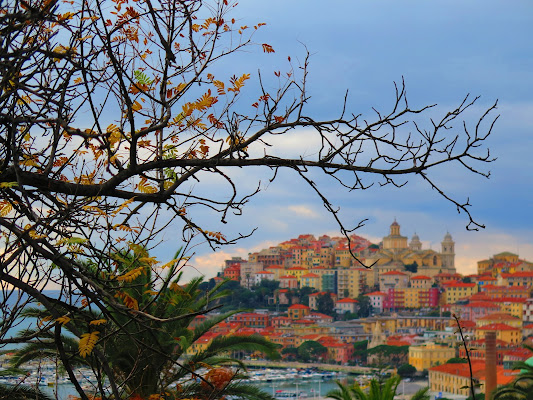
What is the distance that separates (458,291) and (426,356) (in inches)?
853

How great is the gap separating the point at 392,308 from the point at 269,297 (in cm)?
1168

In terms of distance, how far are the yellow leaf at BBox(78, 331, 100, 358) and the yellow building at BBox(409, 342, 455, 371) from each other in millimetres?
54548

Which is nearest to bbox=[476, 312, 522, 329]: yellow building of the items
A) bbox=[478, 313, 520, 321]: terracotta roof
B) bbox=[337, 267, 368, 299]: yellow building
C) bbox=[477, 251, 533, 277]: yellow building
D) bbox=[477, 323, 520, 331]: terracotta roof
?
bbox=[478, 313, 520, 321]: terracotta roof

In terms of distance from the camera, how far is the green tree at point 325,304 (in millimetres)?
73188

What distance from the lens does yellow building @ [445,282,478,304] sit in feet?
244

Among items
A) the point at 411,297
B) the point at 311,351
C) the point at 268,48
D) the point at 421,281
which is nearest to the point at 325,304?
the point at 411,297

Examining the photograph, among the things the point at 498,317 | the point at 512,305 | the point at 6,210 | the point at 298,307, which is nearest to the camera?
the point at 6,210

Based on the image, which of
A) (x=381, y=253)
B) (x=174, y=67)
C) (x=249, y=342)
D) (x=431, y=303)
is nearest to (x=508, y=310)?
(x=431, y=303)

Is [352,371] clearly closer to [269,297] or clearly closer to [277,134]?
[269,297]

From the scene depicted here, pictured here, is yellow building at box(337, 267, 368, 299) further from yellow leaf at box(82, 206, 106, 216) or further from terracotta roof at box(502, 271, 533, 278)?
yellow leaf at box(82, 206, 106, 216)

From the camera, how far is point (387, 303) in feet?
246

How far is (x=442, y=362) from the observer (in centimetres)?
5441

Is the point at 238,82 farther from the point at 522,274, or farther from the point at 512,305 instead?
the point at 522,274

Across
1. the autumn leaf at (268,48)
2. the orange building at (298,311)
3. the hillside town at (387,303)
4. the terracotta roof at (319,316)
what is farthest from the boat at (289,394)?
the autumn leaf at (268,48)
